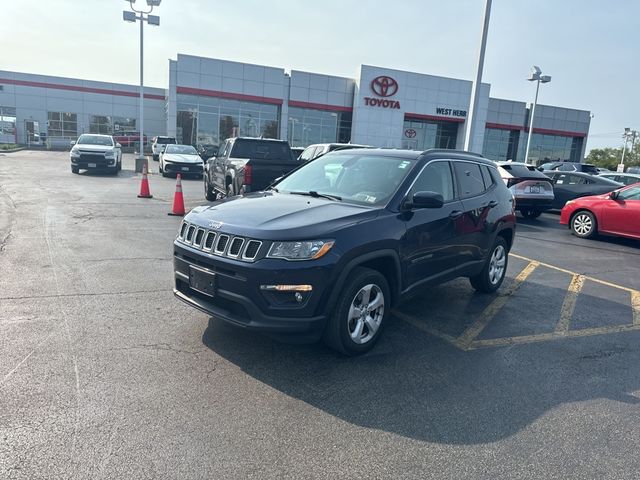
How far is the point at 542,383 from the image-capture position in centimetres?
397

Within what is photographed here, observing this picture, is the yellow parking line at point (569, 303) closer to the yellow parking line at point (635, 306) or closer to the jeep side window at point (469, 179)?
the yellow parking line at point (635, 306)

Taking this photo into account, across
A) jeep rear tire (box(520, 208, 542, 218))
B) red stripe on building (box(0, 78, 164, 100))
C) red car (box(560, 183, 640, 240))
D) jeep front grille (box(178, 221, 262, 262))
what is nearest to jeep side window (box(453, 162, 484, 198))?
jeep front grille (box(178, 221, 262, 262))

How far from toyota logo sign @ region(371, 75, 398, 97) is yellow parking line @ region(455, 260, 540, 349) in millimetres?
33557

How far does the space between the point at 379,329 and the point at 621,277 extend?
19.2 feet

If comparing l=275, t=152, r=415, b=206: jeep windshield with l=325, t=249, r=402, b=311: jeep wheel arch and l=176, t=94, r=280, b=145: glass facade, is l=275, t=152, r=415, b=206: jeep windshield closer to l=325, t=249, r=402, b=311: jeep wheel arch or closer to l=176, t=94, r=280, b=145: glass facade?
l=325, t=249, r=402, b=311: jeep wheel arch

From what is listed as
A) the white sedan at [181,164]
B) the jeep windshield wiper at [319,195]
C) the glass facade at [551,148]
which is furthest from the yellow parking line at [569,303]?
the glass facade at [551,148]

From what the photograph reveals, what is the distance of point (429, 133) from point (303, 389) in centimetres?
4401

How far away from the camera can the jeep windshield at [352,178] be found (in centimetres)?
475

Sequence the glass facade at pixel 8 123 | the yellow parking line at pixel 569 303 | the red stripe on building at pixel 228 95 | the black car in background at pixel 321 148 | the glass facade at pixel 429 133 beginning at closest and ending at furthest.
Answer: the yellow parking line at pixel 569 303
the black car in background at pixel 321 148
the red stripe on building at pixel 228 95
the glass facade at pixel 429 133
the glass facade at pixel 8 123

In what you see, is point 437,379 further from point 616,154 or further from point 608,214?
point 616,154

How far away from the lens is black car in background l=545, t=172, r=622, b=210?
47.8ft

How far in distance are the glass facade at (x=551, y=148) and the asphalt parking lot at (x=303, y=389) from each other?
47353 millimetres

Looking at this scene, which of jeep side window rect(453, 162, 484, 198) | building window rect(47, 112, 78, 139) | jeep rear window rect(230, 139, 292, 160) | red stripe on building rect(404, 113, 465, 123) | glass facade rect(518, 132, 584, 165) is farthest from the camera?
glass facade rect(518, 132, 584, 165)

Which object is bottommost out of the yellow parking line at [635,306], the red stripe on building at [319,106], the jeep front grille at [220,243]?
the yellow parking line at [635,306]
